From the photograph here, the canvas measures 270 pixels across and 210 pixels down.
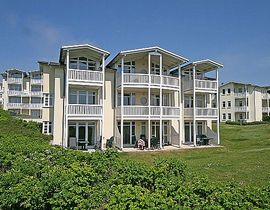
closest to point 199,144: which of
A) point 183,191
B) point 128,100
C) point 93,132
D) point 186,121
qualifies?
point 186,121

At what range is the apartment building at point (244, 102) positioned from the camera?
211 ft

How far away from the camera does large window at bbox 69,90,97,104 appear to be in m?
25.7

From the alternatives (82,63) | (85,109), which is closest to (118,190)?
(85,109)

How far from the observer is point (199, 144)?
2925cm

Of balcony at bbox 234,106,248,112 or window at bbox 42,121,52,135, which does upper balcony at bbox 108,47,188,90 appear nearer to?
window at bbox 42,121,52,135

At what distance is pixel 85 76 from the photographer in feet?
79.8

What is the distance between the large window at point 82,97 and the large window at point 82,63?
241 cm

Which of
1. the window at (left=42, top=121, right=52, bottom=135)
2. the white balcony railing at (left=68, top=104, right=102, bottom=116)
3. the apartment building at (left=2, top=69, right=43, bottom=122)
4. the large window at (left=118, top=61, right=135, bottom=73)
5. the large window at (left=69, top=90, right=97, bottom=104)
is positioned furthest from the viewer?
the apartment building at (left=2, top=69, right=43, bottom=122)

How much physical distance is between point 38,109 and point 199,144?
155 ft

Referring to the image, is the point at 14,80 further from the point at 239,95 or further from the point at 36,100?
the point at 239,95

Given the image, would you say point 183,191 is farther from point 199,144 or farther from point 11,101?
point 11,101

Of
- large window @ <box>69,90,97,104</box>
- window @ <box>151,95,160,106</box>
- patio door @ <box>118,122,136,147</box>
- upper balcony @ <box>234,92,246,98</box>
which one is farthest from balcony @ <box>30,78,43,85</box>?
upper balcony @ <box>234,92,246,98</box>

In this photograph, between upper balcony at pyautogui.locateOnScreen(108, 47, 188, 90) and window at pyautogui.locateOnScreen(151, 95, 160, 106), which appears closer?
upper balcony at pyautogui.locateOnScreen(108, 47, 188, 90)

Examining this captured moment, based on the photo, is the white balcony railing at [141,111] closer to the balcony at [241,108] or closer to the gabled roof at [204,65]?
the gabled roof at [204,65]
